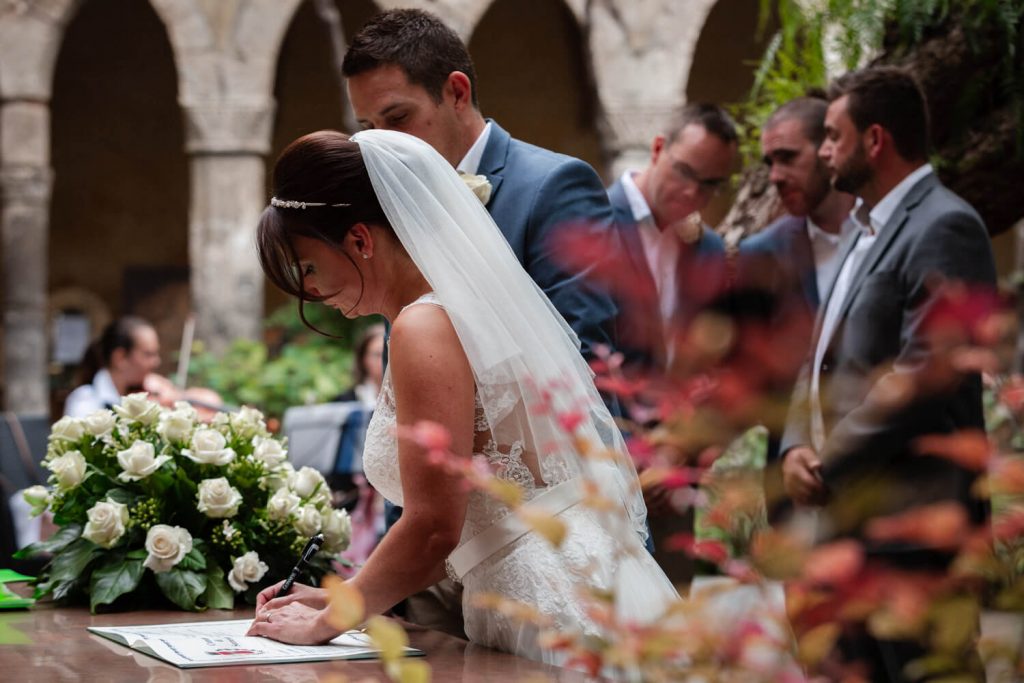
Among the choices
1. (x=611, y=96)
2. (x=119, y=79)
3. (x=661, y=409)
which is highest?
(x=661, y=409)

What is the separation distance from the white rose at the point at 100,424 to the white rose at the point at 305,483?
399 mm

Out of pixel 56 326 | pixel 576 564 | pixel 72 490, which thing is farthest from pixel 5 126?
pixel 576 564

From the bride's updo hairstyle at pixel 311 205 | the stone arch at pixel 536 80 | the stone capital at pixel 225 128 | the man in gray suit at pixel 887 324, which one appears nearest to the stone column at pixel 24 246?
the stone capital at pixel 225 128

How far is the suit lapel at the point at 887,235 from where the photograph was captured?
146 inches

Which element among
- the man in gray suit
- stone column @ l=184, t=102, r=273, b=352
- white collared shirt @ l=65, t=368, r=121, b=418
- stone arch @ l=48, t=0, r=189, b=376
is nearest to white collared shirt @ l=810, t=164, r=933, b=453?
the man in gray suit

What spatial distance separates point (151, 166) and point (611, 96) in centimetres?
757

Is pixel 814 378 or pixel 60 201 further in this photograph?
pixel 60 201

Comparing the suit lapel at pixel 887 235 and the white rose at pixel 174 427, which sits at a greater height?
the suit lapel at pixel 887 235

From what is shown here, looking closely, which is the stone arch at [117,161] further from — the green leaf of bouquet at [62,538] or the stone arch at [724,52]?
the green leaf of bouquet at [62,538]

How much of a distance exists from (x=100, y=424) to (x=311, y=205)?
899mm

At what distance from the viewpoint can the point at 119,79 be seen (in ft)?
60.2

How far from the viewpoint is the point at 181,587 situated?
2766mm

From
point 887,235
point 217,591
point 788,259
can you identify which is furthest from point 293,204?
point 788,259

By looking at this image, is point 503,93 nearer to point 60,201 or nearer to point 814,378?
point 60,201
